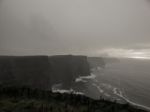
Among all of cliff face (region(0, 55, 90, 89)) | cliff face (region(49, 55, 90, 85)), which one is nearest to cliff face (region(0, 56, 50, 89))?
cliff face (region(0, 55, 90, 89))

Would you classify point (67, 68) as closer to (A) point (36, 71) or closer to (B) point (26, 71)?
(A) point (36, 71)

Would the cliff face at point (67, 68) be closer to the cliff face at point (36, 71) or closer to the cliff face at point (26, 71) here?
the cliff face at point (36, 71)

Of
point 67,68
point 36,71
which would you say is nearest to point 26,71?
point 36,71

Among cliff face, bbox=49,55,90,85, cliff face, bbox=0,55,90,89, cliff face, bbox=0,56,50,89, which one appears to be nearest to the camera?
cliff face, bbox=0,56,50,89

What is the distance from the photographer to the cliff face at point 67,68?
283 ft

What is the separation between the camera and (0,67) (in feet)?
220

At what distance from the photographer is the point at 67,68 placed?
95.8 meters

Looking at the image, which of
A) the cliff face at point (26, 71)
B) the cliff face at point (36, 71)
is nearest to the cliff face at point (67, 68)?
the cliff face at point (36, 71)

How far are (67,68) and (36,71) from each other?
22577mm

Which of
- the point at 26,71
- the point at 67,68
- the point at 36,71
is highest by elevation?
the point at 67,68

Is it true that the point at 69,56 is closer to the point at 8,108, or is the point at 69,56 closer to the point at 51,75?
the point at 51,75

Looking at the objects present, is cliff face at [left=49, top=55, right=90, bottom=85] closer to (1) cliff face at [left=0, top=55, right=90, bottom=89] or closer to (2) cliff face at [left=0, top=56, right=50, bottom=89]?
(1) cliff face at [left=0, top=55, right=90, bottom=89]

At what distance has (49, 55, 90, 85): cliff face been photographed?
8638 cm

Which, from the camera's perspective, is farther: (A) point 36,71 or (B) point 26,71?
(A) point 36,71
